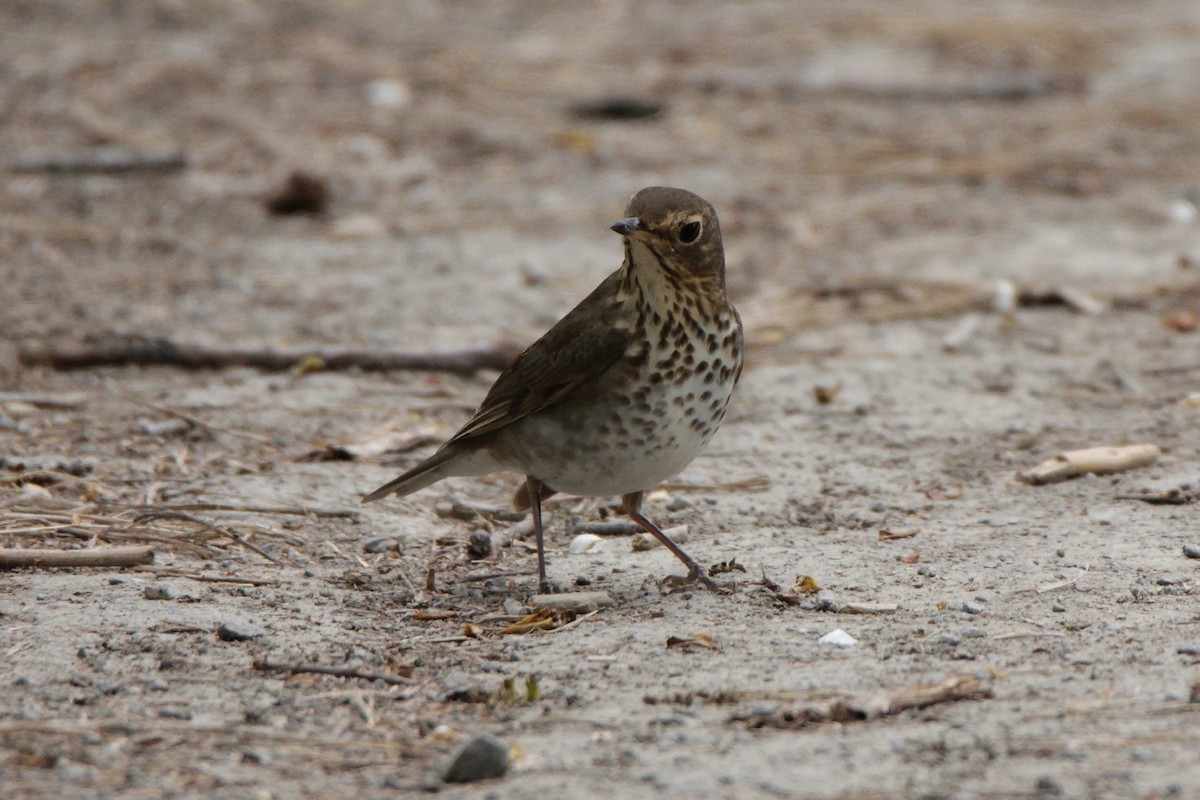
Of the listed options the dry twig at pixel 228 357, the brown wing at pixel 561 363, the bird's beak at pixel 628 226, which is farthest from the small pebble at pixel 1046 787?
the dry twig at pixel 228 357

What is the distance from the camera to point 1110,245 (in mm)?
8734

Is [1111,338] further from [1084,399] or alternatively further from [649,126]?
[649,126]

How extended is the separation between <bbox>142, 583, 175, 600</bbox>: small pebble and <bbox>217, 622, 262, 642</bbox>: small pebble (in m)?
0.31

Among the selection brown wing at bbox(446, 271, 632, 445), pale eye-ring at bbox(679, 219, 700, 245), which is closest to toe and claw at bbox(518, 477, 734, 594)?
brown wing at bbox(446, 271, 632, 445)

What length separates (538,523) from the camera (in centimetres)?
502

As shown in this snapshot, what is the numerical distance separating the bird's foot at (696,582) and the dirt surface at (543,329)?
8 centimetres

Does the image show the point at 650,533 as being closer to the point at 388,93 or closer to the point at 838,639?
the point at 838,639

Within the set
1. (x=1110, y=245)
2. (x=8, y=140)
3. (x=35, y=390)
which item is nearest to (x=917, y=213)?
(x=1110, y=245)

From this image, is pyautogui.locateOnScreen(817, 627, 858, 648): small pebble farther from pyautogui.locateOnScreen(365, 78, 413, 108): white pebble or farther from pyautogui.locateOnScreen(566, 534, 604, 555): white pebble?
pyautogui.locateOnScreen(365, 78, 413, 108): white pebble

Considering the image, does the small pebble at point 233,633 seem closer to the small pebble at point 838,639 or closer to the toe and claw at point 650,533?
the toe and claw at point 650,533

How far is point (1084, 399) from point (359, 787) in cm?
429

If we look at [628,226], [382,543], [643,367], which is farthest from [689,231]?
[382,543]

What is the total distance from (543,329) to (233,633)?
3.57 m

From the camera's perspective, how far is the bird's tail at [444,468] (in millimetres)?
5168
